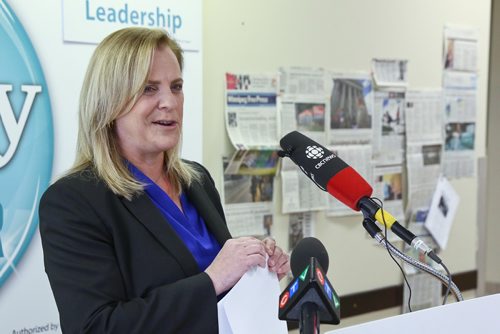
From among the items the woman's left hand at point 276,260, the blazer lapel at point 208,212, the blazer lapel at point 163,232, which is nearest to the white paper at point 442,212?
the blazer lapel at point 208,212

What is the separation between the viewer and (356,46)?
2701mm

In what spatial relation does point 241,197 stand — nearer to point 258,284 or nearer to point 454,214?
point 258,284

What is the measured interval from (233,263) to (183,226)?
0.74ft

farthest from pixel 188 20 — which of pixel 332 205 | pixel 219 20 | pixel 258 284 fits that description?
pixel 258 284

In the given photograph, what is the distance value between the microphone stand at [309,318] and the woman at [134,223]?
49 cm

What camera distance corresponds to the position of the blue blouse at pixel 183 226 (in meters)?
1.36

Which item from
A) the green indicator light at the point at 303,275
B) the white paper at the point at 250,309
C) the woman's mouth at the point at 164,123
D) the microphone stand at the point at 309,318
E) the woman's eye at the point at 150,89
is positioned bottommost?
the white paper at the point at 250,309

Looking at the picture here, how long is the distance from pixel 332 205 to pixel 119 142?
1.45 metres

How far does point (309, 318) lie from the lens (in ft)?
2.31

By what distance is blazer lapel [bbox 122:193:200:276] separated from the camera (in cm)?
128

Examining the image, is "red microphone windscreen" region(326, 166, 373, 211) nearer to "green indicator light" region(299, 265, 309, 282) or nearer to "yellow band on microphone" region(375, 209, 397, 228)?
"yellow band on microphone" region(375, 209, 397, 228)

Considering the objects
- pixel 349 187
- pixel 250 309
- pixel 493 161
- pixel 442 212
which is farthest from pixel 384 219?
pixel 493 161

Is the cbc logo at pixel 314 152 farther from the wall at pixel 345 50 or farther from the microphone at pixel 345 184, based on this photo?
the wall at pixel 345 50

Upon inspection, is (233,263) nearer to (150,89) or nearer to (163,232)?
(163,232)
